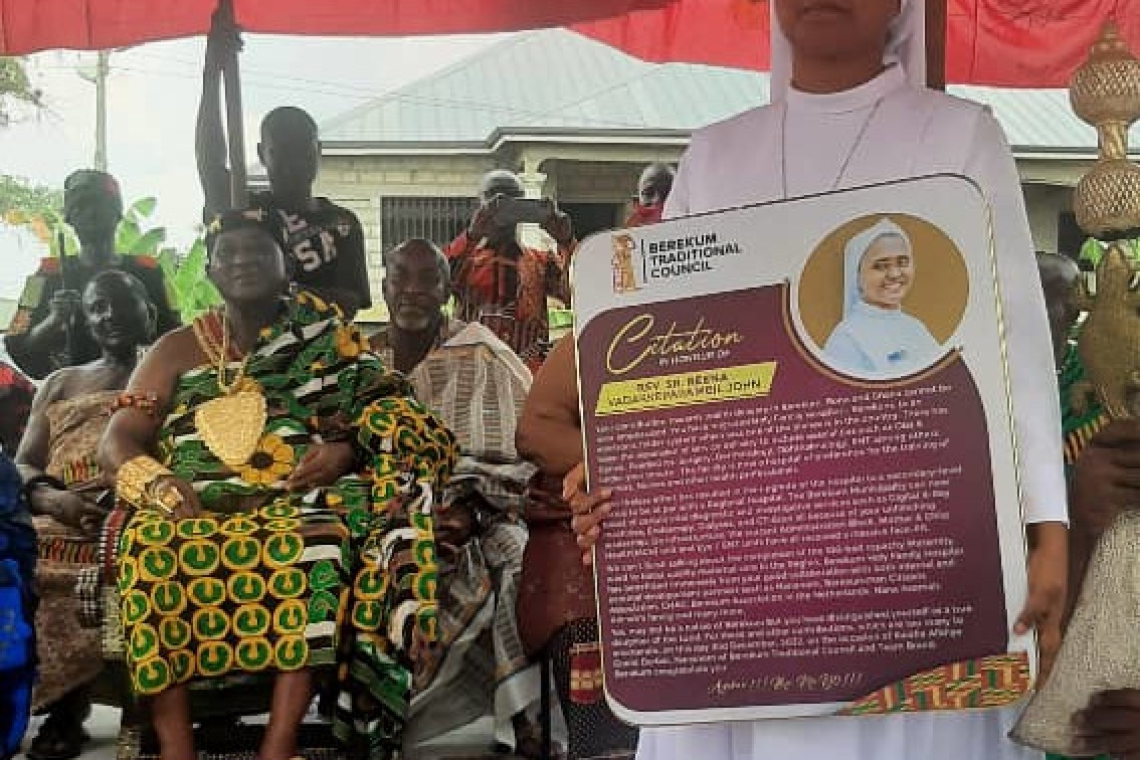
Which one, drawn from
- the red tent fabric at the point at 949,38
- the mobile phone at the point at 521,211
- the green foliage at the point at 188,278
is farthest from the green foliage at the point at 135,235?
the red tent fabric at the point at 949,38

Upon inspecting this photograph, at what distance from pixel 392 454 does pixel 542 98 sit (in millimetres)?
1395

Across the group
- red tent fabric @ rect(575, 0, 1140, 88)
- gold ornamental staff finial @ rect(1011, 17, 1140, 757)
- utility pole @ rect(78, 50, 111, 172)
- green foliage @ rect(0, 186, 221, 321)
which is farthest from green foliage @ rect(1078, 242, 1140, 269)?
utility pole @ rect(78, 50, 111, 172)

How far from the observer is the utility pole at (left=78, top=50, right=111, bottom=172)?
4414 mm

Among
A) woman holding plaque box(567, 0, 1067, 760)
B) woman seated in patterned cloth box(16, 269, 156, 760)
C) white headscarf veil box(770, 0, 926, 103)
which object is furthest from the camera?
woman seated in patterned cloth box(16, 269, 156, 760)

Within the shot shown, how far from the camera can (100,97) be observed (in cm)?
457

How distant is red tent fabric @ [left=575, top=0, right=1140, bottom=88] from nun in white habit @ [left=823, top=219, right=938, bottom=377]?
8.35 ft

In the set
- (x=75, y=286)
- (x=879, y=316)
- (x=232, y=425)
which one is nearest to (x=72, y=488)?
(x=75, y=286)

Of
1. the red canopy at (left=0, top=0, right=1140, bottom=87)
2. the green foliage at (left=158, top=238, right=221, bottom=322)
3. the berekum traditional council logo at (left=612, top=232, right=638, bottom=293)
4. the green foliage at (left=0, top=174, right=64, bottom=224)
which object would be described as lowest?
the berekum traditional council logo at (left=612, top=232, right=638, bottom=293)

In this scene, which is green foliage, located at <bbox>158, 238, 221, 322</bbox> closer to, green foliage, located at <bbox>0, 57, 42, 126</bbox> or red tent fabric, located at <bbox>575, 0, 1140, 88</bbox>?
green foliage, located at <bbox>0, 57, 42, 126</bbox>

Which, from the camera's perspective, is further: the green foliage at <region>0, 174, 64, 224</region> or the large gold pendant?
the green foliage at <region>0, 174, 64, 224</region>

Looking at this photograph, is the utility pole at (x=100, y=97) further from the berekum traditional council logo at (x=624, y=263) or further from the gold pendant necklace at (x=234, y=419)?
the berekum traditional council logo at (x=624, y=263)

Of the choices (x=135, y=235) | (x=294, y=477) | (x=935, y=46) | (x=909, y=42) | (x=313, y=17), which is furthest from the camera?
(x=135, y=235)

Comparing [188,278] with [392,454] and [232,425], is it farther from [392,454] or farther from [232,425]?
[392,454]

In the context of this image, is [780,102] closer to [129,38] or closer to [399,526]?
[399,526]
